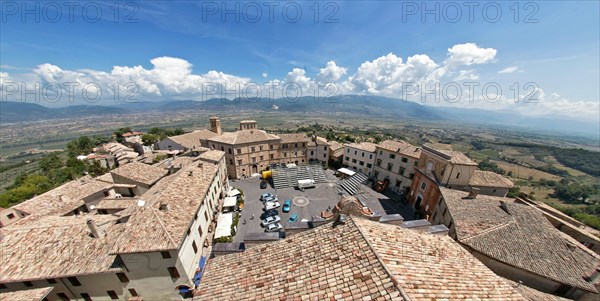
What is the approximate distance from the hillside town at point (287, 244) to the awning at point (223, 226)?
0.14m

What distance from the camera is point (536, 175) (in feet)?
333

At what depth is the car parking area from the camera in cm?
3095

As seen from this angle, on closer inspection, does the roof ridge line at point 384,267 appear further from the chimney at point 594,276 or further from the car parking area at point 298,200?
the car parking area at point 298,200

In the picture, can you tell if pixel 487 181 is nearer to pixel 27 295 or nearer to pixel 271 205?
pixel 271 205

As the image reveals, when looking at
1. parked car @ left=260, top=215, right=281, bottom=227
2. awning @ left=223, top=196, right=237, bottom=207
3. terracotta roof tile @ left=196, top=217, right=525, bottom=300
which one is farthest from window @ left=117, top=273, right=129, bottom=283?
parked car @ left=260, top=215, right=281, bottom=227

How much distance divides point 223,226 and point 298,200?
14721 mm

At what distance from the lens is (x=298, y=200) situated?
3709 centimetres

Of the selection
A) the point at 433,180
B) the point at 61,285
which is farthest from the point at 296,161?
the point at 61,285

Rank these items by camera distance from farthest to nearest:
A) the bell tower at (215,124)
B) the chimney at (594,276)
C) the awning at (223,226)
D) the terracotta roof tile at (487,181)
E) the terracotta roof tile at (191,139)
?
the bell tower at (215,124) → the terracotta roof tile at (191,139) → the terracotta roof tile at (487,181) → the awning at (223,226) → the chimney at (594,276)

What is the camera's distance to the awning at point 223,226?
84.1ft

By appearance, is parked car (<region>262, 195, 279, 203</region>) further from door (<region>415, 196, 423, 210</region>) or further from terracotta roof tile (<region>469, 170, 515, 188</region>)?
terracotta roof tile (<region>469, 170, 515, 188</region>)

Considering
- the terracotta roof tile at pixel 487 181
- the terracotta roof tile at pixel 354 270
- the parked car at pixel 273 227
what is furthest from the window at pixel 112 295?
the terracotta roof tile at pixel 487 181

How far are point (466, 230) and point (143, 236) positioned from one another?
3012 centimetres

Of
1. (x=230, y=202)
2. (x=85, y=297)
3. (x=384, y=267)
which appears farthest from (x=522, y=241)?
(x=85, y=297)
